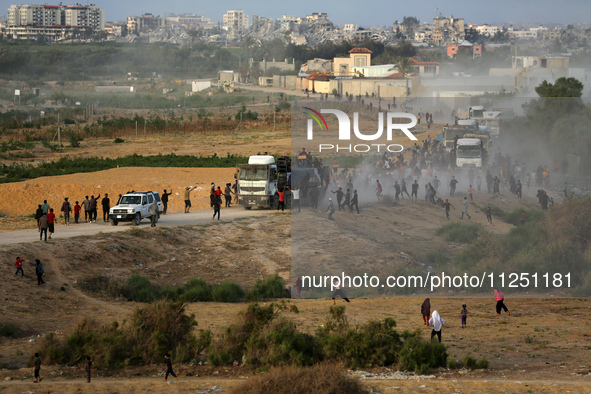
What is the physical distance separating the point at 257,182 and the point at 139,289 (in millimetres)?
11361

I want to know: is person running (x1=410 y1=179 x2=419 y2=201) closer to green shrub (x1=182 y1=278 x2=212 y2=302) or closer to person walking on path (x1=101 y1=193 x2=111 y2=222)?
green shrub (x1=182 y1=278 x2=212 y2=302)

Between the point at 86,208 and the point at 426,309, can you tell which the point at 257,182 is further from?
the point at 426,309

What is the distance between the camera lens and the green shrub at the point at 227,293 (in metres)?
23.3

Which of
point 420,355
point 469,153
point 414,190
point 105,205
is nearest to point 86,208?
point 105,205

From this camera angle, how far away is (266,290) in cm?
2405

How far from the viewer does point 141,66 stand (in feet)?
622

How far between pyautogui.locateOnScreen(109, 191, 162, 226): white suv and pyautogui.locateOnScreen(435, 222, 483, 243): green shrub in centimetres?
1224

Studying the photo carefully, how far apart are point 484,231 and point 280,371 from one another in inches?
786

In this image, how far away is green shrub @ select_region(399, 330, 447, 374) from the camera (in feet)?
54.3

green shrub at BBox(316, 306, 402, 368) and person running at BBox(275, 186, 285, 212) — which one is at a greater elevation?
person running at BBox(275, 186, 285, 212)

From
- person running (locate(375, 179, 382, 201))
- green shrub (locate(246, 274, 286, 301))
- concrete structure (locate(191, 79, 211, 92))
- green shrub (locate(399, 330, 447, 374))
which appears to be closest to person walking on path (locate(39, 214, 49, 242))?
green shrub (locate(246, 274, 286, 301))

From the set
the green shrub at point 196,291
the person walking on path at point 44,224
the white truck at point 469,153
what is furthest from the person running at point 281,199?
the white truck at point 469,153

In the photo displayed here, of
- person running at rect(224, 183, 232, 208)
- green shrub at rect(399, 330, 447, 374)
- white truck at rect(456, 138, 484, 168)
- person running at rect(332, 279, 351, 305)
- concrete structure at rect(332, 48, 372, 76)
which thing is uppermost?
concrete structure at rect(332, 48, 372, 76)

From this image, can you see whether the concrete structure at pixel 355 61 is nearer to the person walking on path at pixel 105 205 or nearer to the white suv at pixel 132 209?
the person walking on path at pixel 105 205
